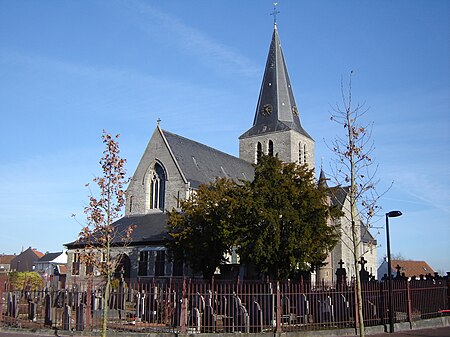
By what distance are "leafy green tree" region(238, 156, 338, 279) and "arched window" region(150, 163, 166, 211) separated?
15.1 meters

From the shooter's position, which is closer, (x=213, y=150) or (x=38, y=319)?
(x=38, y=319)

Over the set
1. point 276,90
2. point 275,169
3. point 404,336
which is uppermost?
point 276,90

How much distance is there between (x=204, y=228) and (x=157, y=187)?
1246cm

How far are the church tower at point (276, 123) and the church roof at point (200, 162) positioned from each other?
7457mm

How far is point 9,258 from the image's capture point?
104875 mm

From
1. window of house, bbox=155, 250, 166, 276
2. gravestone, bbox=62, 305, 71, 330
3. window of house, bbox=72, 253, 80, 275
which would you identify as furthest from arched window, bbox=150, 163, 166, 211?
gravestone, bbox=62, 305, 71, 330

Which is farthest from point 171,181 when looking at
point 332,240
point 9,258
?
point 9,258

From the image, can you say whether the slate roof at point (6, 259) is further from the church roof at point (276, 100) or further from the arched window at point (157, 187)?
the arched window at point (157, 187)

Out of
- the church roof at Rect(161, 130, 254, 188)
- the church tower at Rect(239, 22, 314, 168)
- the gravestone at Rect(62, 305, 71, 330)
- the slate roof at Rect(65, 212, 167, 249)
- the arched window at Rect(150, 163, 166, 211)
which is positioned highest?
the church tower at Rect(239, 22, 314, 168)

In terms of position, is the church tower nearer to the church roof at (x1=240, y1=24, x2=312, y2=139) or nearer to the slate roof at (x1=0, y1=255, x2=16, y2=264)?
the church roof at (x1=240, y1=24, x2=312, y2=139)

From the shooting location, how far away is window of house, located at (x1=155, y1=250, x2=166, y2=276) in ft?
113

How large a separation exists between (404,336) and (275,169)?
474 inches

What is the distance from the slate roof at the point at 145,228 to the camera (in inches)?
1363

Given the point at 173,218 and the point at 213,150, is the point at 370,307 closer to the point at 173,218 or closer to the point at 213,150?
the point at 173,218
